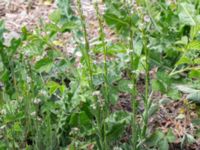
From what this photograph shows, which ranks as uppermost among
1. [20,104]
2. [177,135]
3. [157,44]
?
[157,44]

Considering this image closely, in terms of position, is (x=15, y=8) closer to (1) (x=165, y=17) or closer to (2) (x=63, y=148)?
(1) (x=165, y=17)

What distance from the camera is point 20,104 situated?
2330mm

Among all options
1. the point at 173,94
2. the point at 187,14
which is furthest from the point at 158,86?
the point at 187,14

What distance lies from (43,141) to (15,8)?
1475mm

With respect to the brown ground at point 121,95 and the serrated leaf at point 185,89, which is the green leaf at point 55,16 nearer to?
the brown ground at point 121,95

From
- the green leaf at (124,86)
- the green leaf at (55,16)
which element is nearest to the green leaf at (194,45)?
the green leaf at (124,86)

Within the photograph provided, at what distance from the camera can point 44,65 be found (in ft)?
8.19

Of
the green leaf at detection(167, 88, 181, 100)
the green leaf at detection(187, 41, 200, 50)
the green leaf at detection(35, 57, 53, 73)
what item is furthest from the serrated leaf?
the green leaf at detection(35, 57, 53, 73)

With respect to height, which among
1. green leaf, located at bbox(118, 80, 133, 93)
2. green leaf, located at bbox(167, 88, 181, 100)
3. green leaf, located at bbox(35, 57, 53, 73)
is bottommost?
green leaf, located at bbox(167, 88, 181, 100)

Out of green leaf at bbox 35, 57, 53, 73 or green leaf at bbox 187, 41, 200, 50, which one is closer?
green leaf at bbox 187, 41, 200, 50

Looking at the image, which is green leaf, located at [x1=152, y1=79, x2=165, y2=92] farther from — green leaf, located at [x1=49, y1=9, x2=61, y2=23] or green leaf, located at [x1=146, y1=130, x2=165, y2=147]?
green leaf, located at [x1=49, y1=9, x2=61, y2=23]

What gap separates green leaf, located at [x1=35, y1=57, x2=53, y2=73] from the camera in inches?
97.7

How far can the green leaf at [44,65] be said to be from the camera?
248 cm

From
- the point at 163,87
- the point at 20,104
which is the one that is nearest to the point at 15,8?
the point at 20,104
